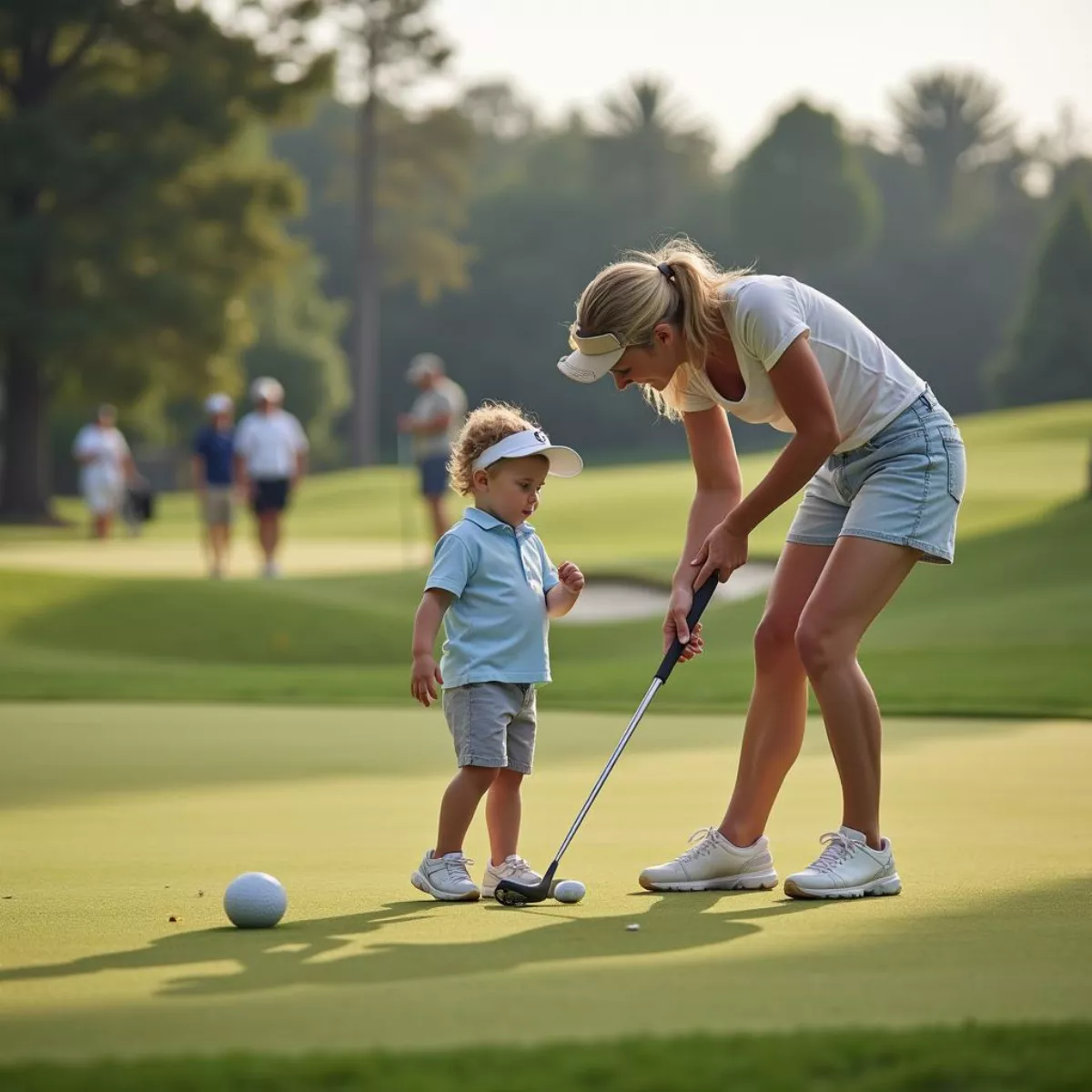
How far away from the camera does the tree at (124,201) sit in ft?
98.8

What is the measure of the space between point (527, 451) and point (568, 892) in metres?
1.07

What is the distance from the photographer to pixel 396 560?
2116 centimetres

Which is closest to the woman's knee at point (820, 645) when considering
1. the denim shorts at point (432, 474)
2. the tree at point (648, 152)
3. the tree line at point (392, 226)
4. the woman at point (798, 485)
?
the woman at point (798, 485)

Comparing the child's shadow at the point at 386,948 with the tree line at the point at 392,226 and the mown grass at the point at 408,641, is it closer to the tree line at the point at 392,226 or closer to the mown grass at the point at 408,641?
the mown grass at the point at 408,641

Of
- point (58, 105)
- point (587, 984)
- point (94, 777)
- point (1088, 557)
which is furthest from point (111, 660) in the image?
point (58, 105)

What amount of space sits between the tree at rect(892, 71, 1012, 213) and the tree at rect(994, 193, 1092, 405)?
2888cm

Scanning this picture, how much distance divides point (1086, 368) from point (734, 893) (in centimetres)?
4940

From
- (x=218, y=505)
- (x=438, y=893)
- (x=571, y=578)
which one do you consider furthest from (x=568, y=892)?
(x=218, y=505)

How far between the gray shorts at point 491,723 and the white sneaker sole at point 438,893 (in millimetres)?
290

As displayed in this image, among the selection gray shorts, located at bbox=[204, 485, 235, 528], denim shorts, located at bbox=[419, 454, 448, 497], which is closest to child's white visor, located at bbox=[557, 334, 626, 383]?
denim shorts, located at bbox=[419, 454, 448, 497]

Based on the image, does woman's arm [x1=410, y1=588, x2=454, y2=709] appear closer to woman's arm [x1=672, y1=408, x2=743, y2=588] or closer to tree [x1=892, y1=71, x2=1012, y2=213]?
woman's arm [x1=672, y1=408, x2=743, y2=588]

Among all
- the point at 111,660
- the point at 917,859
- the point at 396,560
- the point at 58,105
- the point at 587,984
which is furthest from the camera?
the point at 58,105

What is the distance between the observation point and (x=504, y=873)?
4512 millimetres

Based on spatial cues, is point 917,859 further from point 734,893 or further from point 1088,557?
point 1088,557
